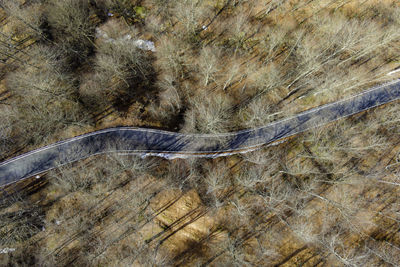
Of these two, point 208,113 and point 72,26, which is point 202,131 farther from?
point 72,26

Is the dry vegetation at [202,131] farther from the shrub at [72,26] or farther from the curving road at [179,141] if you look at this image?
the curving road at [179,141]

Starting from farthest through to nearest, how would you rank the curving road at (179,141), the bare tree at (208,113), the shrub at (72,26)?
1. the curving road at (179,141)
2. the bare tree at (208,113)
3. the shrub at (72,26)

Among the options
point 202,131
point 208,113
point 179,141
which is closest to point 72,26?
point 179,141

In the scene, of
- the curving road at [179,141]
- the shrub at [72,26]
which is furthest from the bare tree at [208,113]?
the shrub at [72,26]

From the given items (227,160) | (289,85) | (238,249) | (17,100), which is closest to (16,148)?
(17,100)

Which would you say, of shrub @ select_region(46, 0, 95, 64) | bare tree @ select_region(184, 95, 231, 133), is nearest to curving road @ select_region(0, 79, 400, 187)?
bare tree @ select_region(184, 95, 231, 133)

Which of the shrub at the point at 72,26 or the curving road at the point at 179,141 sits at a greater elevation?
the shrub at the point at 72,26

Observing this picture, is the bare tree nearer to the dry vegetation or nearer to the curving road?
the dry vegetation
